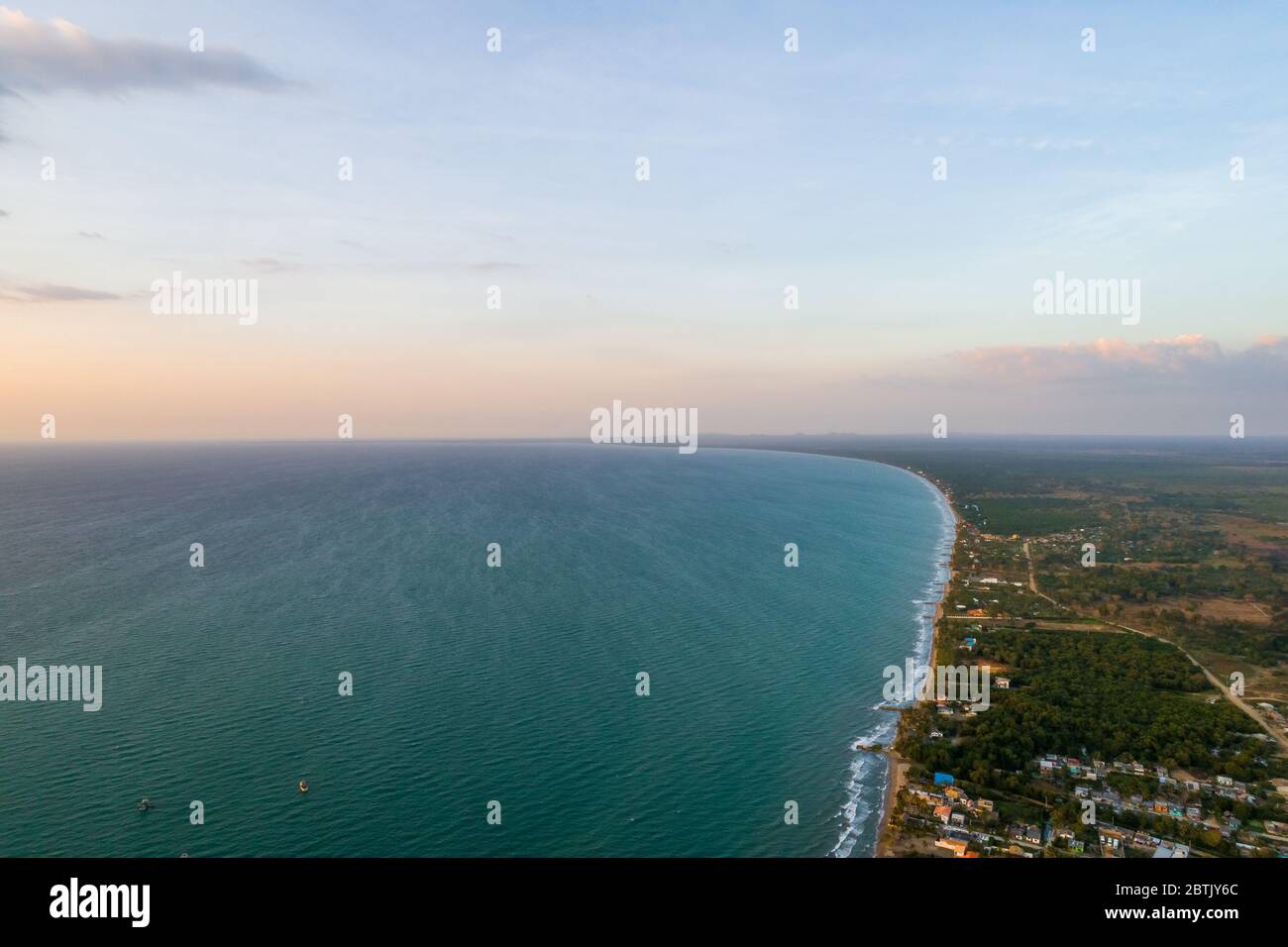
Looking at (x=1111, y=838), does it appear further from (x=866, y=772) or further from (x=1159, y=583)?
(x=1159, y=583)

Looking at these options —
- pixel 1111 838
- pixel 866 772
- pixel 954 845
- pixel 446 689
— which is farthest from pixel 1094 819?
pixel 446 689

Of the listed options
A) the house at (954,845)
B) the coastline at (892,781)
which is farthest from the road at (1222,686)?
the house at (954,845)

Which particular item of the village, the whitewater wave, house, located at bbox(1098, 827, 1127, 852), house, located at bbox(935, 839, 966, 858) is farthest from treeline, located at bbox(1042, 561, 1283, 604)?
house, located at bbox(935, 839, 966, 858)

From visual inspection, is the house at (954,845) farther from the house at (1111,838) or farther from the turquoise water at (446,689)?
the house at (1111,838)

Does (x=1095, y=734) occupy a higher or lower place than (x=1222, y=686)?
higher

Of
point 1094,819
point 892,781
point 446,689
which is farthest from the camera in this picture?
point 446,689

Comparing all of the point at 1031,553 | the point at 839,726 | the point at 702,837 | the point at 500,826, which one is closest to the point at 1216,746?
the point at 839,726

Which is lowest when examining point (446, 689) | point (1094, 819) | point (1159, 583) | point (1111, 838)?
point (1111, 838)
